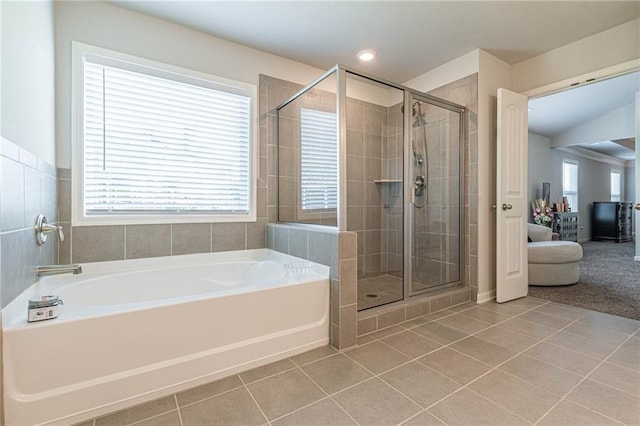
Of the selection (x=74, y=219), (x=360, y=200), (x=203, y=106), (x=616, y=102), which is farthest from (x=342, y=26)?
(x=616, y=102)

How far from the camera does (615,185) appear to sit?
332 inches

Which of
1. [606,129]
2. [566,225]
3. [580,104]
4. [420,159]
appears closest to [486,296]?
[420,159]

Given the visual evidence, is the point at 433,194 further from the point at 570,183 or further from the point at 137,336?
the point at 570,183

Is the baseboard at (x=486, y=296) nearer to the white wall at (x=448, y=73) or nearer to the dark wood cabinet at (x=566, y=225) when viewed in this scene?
the white wall at (x=448, y=73)

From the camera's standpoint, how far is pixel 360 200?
2.98 m

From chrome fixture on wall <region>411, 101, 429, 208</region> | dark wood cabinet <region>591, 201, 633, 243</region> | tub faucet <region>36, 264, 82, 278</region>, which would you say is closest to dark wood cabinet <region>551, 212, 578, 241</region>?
dark wood cabinet <region>591, 201, 633, 243</region>

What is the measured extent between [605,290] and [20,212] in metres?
4.94

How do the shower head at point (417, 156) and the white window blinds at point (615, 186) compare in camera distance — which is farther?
the white window blinds at point (615, 186)

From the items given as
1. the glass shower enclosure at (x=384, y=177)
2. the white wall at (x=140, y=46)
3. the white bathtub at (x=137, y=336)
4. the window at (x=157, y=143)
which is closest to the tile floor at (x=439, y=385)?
the white bathtub at (x=137, y=336)

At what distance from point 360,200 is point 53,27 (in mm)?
2668

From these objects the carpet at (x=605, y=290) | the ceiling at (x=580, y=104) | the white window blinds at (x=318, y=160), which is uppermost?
the ceiling at (x=580, y=104)

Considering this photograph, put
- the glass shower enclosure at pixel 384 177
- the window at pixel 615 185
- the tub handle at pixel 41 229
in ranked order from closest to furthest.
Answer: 1. the tub handle at pixel 41 229
2. the glass shower enclosure at pixel 384 177
3. the window at pixel 615 185

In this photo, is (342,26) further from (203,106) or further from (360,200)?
(360,200)

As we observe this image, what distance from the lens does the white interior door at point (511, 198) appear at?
277 centimetres
